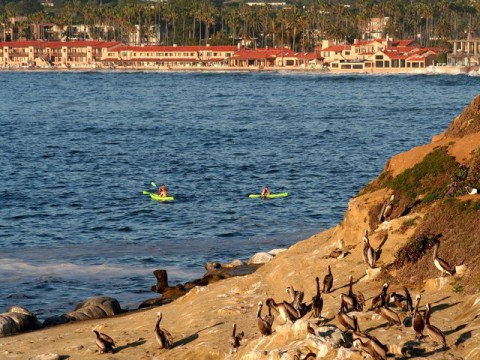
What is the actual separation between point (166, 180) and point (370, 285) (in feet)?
158

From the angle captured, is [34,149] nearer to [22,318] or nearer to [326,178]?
[326,178]

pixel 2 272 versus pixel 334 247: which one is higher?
pixel 334 247

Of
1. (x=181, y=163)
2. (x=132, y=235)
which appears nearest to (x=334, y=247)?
(x=132, y=235)

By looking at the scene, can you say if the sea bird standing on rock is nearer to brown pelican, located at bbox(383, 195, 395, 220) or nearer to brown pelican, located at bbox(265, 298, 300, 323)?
brown pelican, located at bbox(383, 195, 395, 220)

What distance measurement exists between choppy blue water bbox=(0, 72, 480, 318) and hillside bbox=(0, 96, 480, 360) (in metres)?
7.20

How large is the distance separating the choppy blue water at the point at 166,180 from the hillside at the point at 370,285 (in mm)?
7195

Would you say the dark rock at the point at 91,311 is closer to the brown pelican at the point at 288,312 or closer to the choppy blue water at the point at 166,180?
the choppy blue water at the point at 166,180

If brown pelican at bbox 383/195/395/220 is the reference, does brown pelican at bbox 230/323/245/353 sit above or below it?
below

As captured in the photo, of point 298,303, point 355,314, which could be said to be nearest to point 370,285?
point 298,303

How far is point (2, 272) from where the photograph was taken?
154 ft

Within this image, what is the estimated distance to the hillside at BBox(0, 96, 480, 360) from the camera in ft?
86.4

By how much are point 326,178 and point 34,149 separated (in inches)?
1383

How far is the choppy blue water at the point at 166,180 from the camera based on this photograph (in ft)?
158

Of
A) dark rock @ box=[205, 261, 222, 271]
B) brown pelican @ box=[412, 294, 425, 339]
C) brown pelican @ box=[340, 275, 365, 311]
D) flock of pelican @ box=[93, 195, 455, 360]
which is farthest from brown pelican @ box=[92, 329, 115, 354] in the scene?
dark rock @ box=[205, 261, 222, 271]
